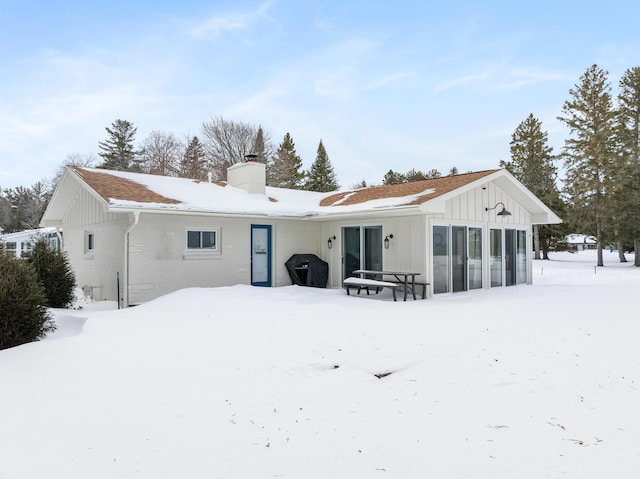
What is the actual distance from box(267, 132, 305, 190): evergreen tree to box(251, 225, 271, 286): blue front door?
21167mm

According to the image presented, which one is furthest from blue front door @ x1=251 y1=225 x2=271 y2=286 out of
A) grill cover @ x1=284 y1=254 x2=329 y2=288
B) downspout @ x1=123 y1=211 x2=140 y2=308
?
downspout @ x1=123 y1=211 x2=140 y2=308

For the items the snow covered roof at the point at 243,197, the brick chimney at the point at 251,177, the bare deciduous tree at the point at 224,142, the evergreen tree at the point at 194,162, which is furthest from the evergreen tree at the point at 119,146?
the brick chimney at the point at 251,177

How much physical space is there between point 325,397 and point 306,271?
27.3 ft

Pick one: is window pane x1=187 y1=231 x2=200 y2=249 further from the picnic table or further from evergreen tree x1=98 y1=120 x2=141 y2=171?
evergreen tree x1=98 y1=120 x2=141 y2=171

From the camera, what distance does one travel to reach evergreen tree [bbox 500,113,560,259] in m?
32.2

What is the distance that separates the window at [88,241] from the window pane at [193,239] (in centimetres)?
368

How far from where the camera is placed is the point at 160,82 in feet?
55.7

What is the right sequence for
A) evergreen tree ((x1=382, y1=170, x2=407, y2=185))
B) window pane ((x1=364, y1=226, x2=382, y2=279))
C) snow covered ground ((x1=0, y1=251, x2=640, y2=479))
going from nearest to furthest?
snow covered ground ((x1=0, y1=251, x2=640, y2=479))
window pane ((x1=364, y1=226, x2=382, y2=279))
evergreen tree ((x1=382, y1=170, x2=407, y2=185))

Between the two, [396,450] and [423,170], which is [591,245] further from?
[396,450]

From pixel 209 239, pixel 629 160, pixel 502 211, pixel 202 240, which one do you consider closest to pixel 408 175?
pixel 629 160

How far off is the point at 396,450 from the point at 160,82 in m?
17.2

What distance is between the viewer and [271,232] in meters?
12.4

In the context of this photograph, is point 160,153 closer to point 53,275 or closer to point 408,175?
point 408,175

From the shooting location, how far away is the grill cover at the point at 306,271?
40.8ft
